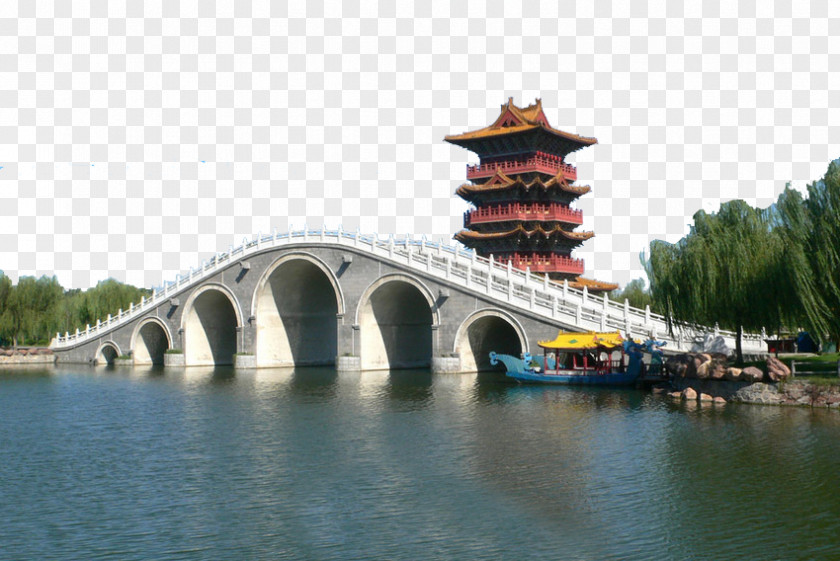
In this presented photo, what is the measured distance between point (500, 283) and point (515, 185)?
34.9 feet

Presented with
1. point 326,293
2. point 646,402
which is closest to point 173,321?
point 326,293

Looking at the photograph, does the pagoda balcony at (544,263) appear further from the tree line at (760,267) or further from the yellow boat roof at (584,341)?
the tree line at (760,267)

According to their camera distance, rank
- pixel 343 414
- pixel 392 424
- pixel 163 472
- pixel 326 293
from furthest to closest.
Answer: pixel 326 293 < pixel 343 414 < pixel 392 424 < pixel 163 472

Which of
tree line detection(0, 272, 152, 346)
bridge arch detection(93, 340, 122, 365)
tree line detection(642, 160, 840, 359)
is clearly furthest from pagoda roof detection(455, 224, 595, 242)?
tree line detection(0, 272, 152, 346)

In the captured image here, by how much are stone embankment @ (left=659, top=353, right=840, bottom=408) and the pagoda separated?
17593 mm

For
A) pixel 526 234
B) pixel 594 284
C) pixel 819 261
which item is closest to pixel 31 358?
pixel 526 234

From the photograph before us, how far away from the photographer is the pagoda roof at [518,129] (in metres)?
45.7

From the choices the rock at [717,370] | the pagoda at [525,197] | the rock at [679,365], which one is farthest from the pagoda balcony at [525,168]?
the rock at [717,370]

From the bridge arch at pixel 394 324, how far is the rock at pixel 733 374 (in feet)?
50.4

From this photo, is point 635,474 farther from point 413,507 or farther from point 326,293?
point 326,293

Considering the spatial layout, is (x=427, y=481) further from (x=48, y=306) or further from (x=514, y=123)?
(x=48, y=306)

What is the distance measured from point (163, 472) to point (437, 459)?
5649 mm

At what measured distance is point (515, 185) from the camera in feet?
148

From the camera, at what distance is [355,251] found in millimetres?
40094
